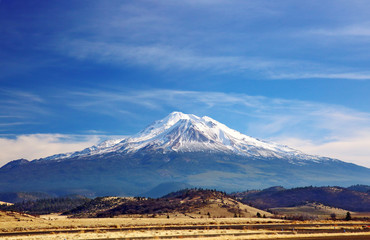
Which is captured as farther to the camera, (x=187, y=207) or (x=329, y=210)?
(x=329, y=210)

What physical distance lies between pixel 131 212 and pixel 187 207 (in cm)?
1682

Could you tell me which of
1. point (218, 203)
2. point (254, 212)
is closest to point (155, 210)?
point (218, 203)

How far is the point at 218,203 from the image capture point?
128 m

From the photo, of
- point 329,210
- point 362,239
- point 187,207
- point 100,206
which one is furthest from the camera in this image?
point 329,210

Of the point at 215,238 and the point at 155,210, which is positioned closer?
the point at 215,238

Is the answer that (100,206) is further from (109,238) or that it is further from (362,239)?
(362,239)

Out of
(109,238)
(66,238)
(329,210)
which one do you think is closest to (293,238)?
(109,238)

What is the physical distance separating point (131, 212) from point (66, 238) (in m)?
80.0

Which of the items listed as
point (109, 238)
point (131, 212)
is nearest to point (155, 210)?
point (131, 212)

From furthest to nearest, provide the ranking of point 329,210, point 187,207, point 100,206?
point 329,210
point 100,206
point 187,207

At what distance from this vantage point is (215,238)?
45.7m

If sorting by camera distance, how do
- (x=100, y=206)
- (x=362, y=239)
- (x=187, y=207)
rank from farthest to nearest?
1. (x=100, y=206)
2. (x=187, y=207)
3. (x=362, y=239)

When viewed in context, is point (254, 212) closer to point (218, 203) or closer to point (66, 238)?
point (218, 203)

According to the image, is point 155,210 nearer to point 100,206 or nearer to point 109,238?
point 100,206
